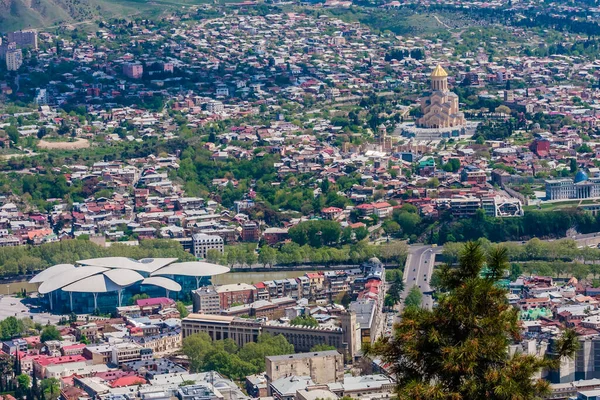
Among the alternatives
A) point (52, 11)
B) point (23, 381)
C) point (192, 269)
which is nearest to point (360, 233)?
point (192, 269)

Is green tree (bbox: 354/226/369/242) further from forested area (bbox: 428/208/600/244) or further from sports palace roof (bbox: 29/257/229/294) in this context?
sports palace roof (bbox: 29/257/229/294)

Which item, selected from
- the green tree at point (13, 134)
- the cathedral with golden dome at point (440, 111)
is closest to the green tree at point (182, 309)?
the green tree at point (13, 134)

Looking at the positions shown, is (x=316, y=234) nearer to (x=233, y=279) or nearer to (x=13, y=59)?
(x=233, y=279)

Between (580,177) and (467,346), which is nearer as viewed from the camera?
(467,346)

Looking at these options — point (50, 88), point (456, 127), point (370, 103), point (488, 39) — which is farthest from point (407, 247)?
point (488, 39)

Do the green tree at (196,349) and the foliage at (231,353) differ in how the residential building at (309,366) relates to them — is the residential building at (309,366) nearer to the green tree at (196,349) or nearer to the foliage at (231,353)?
the foliage at (231,353)
